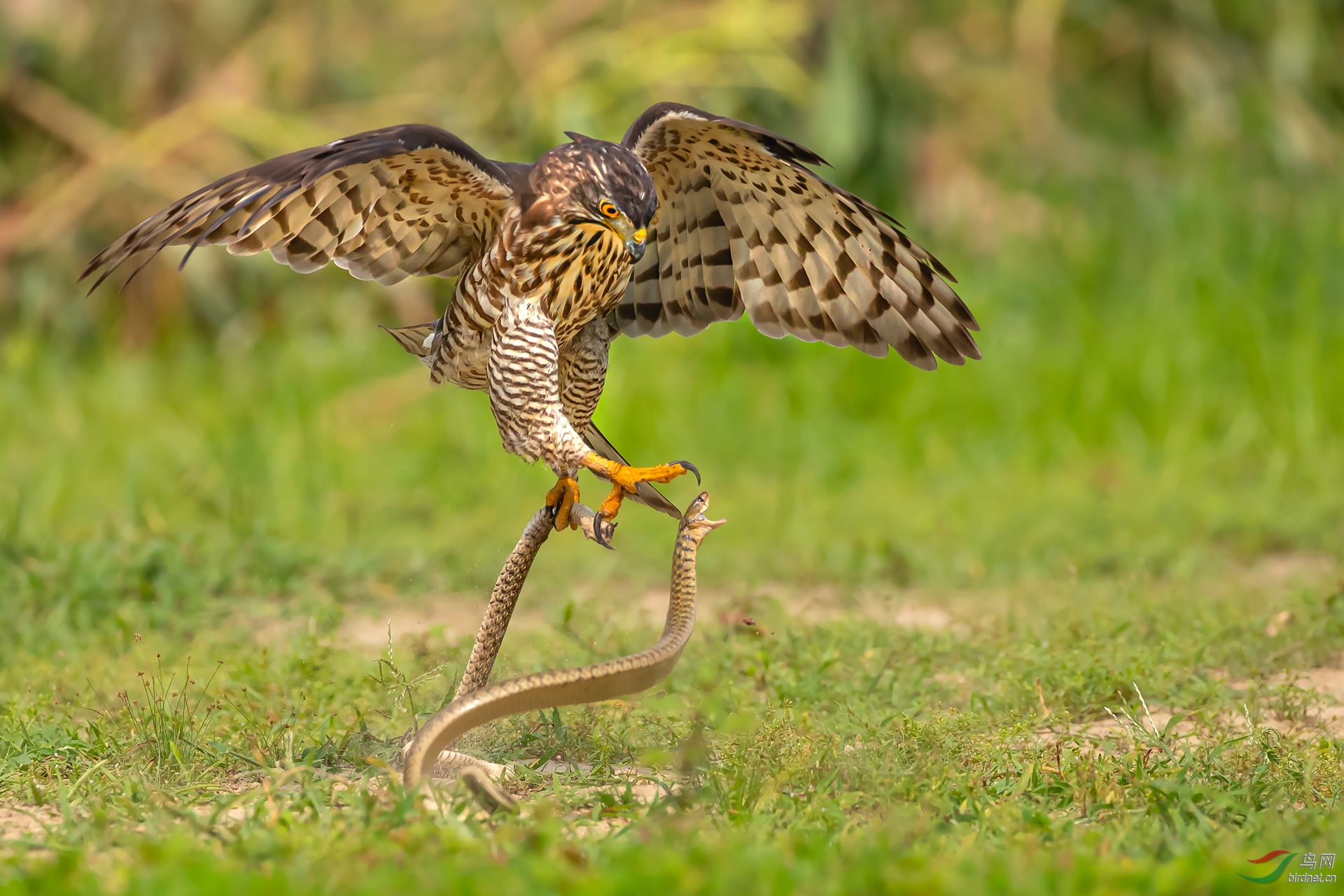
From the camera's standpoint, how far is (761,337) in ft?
29.3

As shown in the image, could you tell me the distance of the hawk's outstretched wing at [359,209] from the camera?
11.4 feet

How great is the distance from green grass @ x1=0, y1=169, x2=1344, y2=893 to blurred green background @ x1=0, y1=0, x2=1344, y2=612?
39 mm

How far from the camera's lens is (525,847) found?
9.38 feet

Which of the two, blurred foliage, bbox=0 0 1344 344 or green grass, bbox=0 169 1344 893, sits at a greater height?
blurred foliage, bbox=0 0 1344 344

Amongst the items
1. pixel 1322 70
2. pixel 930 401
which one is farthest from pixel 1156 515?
pixel 1322 70

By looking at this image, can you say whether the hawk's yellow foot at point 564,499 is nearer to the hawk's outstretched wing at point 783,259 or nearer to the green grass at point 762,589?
the green grass at point 762,589

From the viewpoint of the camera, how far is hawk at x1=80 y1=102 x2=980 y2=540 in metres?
3.71

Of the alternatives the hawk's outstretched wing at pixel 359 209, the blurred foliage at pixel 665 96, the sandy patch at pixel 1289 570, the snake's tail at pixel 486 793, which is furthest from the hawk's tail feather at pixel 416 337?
the blurred foliage at pixel 665 96

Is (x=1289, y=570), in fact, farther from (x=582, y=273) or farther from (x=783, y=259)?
(x=582, y=273)

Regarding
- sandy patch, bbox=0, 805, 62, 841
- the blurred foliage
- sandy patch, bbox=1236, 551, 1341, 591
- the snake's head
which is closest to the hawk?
the snake's head

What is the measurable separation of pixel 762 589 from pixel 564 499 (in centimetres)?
243

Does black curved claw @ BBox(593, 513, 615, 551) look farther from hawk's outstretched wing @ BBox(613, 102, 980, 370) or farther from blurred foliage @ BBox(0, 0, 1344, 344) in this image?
blurred foliage @ BBox(0, 0, 1344, 344)

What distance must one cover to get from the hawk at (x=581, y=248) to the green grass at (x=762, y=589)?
0.82 metres

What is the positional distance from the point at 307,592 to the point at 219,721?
186 centimetres
